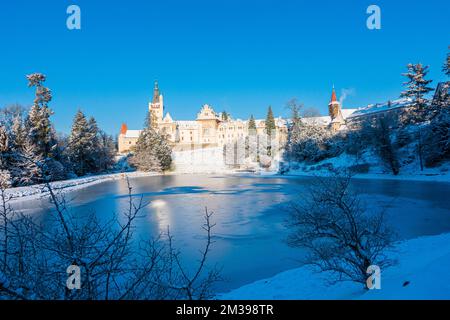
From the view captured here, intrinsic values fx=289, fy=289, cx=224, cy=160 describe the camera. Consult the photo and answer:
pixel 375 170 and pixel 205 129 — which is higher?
pixel 205 129

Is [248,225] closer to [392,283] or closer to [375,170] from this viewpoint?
[392,283]

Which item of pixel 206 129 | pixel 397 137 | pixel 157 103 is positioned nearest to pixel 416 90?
pixel 397 137

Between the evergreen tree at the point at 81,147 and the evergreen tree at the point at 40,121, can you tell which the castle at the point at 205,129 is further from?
the evergreen tree at the point at 40,121

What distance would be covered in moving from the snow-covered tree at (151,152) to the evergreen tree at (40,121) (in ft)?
68.8

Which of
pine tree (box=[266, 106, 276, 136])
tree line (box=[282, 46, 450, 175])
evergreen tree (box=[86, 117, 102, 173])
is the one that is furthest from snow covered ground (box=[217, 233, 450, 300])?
pine tree (box=[266, 106, 276, 136])

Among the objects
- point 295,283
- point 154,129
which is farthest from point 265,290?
point 154,129

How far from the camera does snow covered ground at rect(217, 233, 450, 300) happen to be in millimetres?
4531

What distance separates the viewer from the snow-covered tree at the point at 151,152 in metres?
59.6

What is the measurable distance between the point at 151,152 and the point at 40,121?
23.9 metres

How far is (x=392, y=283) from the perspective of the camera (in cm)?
545

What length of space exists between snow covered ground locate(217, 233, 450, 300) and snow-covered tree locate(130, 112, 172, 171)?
178ft

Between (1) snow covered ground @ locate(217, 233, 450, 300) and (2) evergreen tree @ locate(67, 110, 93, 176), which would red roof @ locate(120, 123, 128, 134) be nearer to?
(2) evergreen tree @ locate(67, 110, 93, 176)
